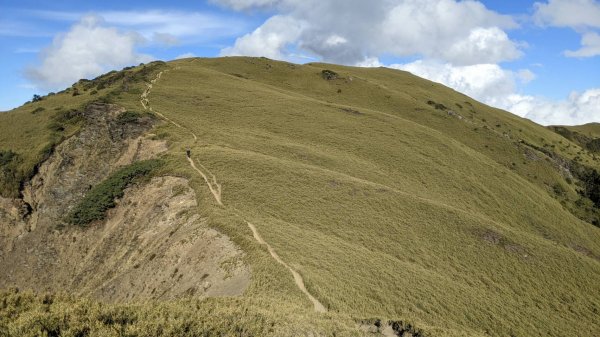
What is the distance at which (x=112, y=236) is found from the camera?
40562mm

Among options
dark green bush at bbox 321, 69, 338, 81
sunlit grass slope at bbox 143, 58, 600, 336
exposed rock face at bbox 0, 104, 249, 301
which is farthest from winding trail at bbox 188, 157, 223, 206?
dark green bush at bbox 321, 69, 338, 81

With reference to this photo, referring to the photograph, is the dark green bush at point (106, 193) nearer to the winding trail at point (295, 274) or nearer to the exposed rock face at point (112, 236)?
the exposed rock face at point (112, 236)

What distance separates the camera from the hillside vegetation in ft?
69.9

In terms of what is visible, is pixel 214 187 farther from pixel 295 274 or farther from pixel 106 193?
pixel 295 274

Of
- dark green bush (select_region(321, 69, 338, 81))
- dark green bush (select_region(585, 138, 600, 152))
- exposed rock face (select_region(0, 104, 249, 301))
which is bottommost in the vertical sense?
exposed rock face (select_region(0, 104, 249, 301))

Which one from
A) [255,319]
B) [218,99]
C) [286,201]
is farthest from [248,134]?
[255,319]

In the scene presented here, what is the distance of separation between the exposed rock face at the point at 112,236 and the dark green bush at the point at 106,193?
3.68ft

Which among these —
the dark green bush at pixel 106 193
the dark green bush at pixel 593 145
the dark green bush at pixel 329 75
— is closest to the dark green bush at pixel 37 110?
the dark green bush at pixel 106 193

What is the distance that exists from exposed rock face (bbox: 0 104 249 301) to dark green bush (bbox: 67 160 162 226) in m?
1.12

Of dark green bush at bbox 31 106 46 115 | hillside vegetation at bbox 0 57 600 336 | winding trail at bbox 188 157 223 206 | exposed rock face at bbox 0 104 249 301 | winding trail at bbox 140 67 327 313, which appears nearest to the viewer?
hillside vegetation at bbox 0 57 600 336

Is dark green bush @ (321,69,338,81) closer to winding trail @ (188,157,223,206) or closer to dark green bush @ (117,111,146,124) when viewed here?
dark green bush @ (117,111,146,124)

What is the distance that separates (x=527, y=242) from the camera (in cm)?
4753

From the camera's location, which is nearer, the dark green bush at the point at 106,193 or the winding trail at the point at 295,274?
the winding trail at the point at 295,274

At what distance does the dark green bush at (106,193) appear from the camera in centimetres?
4428
